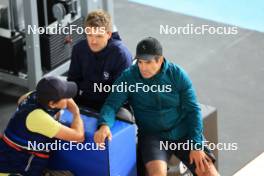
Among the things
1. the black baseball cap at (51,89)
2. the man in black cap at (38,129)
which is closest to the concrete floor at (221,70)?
the man in black cap at (38,129)

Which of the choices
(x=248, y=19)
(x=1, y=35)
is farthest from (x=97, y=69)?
(x=248, y=19)

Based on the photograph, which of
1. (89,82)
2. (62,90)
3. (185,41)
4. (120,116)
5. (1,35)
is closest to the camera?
(62,90)

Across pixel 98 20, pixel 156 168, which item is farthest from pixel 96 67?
pixel 156 168

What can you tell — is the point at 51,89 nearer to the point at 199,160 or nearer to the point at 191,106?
the point at 191,106

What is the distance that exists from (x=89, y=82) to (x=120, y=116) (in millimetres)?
416

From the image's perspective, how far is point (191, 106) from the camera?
4594mm

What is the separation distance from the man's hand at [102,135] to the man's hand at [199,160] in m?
0.53

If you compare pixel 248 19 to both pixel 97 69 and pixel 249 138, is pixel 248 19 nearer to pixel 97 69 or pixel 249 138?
pixel 249 138

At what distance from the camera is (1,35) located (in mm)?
6438

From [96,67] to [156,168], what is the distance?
78 cm

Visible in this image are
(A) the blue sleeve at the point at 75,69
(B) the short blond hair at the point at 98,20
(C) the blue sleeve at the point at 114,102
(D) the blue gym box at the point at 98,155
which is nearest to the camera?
(D) the blue gym box at the point at 98,155

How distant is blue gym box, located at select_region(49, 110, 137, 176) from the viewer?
4.44m

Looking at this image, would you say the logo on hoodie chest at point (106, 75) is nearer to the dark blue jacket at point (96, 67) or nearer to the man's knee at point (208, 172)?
the dark blue jacket at point (96, 67)

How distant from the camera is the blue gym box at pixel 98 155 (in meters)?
4.44
